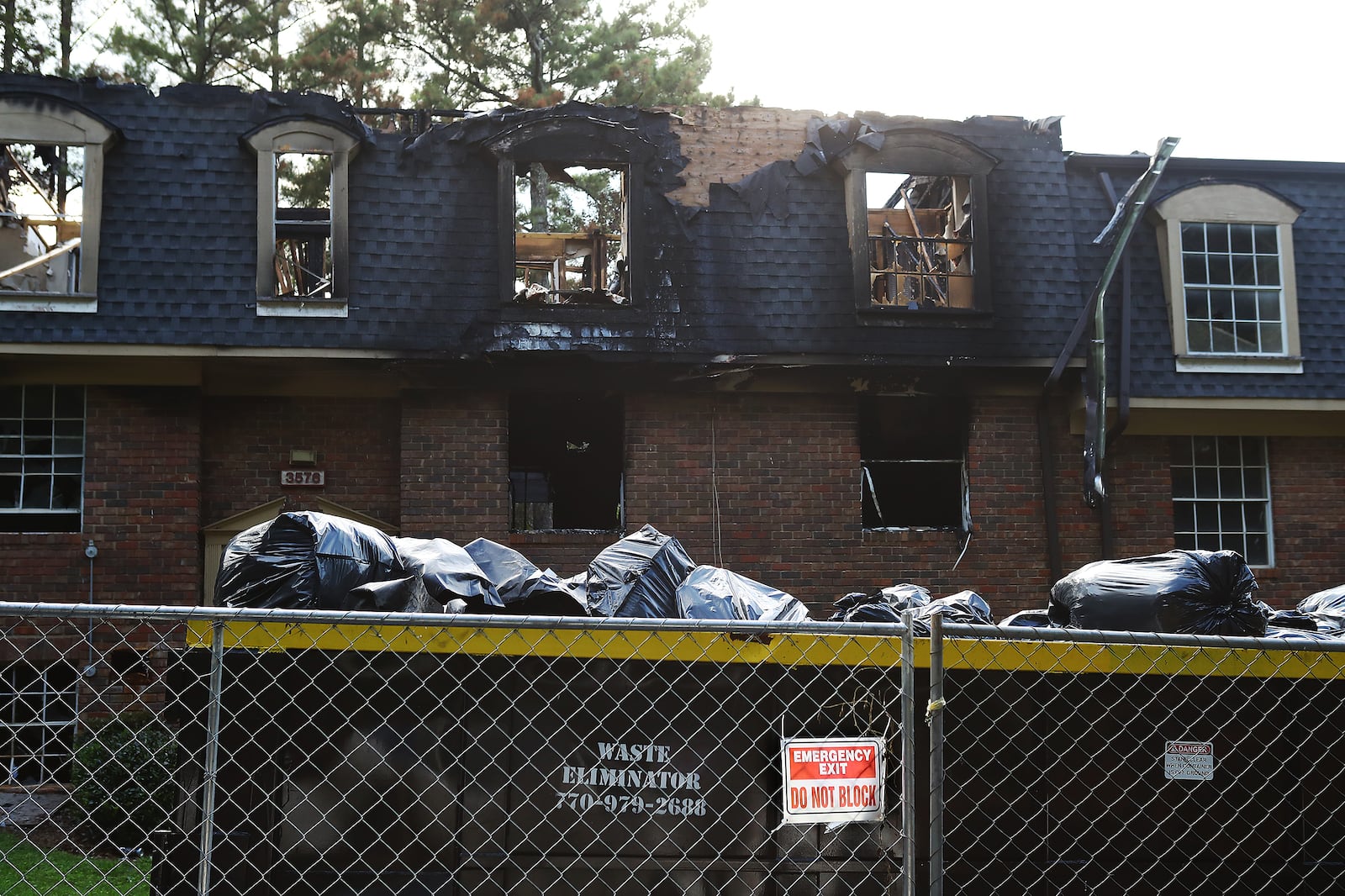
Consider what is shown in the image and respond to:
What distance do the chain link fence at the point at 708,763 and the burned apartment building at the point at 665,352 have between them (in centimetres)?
744

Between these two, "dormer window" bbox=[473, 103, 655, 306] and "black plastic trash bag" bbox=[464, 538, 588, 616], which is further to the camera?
"dormer window" bbox=[473, 103, 655, 306]

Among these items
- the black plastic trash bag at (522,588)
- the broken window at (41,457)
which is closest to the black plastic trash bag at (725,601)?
the black plastic trash bag at (522,588)

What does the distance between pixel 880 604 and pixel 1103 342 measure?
7.56 meters

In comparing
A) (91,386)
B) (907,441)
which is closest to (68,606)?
(91,386)

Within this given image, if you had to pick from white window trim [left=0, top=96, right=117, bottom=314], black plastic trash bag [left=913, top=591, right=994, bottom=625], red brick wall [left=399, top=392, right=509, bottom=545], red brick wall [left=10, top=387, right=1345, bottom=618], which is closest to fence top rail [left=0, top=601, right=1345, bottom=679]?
black plastic trash bag [left=913, top=591, right=994, bottom=625]

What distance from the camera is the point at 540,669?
473cm

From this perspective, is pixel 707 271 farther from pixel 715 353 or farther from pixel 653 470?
pixel 653 470

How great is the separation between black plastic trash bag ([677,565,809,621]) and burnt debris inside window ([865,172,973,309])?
7354 millimetres

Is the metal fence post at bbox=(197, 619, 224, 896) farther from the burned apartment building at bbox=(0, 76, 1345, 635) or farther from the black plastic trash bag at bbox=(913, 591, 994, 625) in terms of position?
the burned apartment building at bbox=(0, 76, 1345, 635)

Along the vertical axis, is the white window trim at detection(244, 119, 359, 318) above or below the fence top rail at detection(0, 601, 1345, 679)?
above

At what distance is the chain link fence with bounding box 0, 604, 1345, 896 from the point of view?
4.52 meters

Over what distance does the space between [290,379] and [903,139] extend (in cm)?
704

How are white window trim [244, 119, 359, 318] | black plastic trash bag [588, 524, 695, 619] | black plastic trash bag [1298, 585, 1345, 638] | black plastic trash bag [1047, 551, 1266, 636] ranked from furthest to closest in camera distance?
white window trim [244, 119, 359, 318] → black plastic trash bag [1298, 585, 1345, 638] → black plastic trash bag [588, 524, 695, 619] → black plastic trash bag [1047, 551, 1266, 636]

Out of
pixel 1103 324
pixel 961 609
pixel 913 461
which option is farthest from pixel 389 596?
pixel 1103 324
